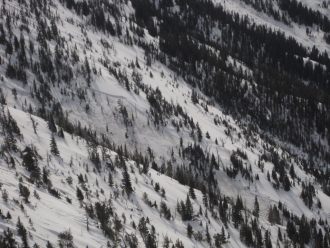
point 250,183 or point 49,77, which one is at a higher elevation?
point 49,77

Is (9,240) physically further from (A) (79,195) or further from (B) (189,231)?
(B) (189,231)

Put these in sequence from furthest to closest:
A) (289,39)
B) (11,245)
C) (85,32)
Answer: (289,39), (85,32), (11,245)

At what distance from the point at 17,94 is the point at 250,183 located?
1532 cm

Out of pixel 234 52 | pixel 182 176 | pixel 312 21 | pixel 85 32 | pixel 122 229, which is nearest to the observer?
pixel 122 229

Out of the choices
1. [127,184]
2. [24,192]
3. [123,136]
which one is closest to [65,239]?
[24,192]

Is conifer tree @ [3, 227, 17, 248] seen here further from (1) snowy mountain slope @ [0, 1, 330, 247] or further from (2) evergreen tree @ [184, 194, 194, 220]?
(2) evergreen tree @ [184, 194, 194, 220]

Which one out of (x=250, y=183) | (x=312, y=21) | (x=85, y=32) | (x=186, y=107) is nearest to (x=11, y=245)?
(x=250, y=183)

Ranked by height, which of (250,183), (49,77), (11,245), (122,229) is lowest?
(250,183)

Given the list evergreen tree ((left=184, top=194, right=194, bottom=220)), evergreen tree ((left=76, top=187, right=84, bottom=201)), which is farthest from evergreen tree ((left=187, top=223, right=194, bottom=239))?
evergreen tree ((left=76, top=187, right=84, bottom=201))

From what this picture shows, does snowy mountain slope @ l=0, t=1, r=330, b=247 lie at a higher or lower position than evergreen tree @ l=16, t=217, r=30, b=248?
lower

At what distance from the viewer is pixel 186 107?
24.5 m

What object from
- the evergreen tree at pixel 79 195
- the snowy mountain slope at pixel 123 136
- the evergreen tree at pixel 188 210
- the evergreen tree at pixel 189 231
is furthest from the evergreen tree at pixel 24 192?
the evergreen tree at pixel 188 210

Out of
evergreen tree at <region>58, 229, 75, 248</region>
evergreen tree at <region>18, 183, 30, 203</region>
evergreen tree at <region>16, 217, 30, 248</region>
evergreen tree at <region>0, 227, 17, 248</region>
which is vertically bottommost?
evergreen tree at <region>18, 183, 30, 203</region>

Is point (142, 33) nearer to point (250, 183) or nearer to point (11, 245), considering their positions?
point (250, 183)
